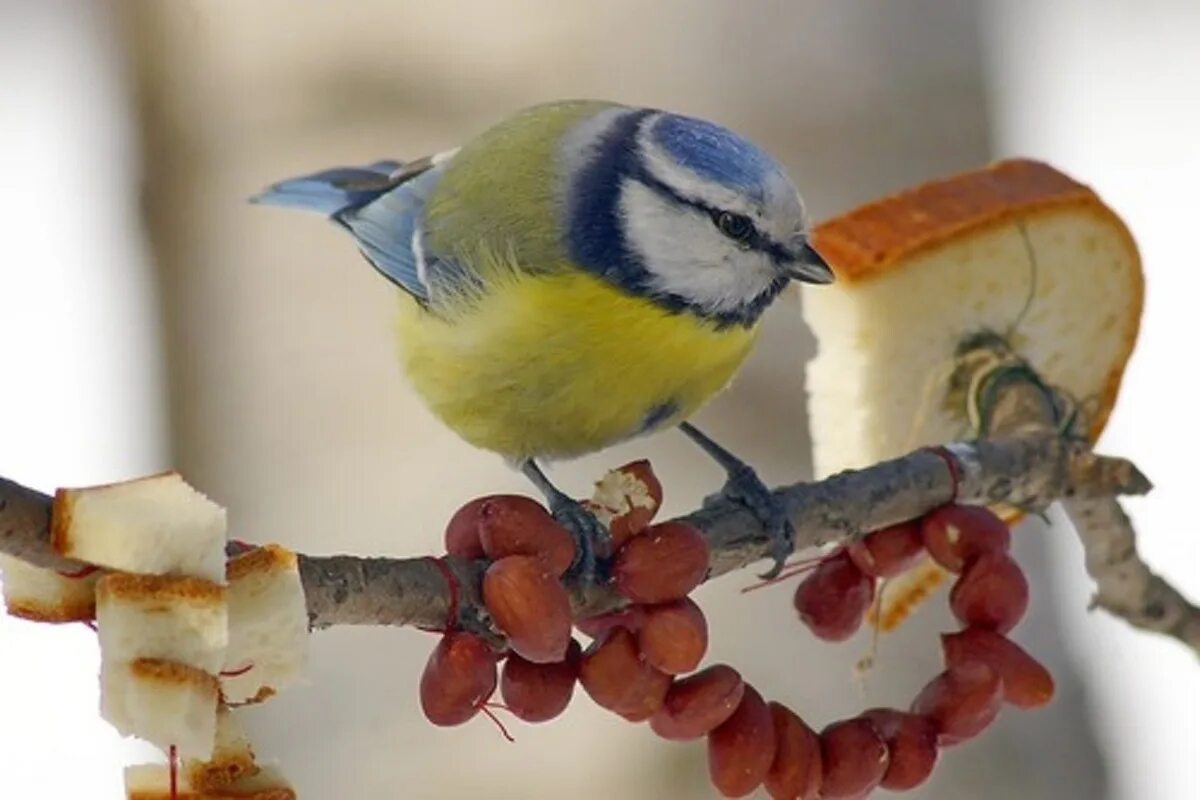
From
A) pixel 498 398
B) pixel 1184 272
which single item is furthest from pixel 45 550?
pixel 1184 272

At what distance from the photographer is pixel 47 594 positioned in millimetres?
500

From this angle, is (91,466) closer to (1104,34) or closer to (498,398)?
(498,398)

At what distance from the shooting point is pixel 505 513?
0.60 m

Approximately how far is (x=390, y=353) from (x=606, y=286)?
55cm

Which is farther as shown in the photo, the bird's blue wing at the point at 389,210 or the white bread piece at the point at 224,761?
the bird's blue wing at the point at 389,210

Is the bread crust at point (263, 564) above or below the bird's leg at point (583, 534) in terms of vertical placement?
above

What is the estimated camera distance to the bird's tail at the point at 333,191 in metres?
0.97

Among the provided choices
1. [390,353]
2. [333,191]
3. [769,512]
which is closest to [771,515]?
[769,512]

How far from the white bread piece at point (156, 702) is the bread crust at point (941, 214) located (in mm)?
411

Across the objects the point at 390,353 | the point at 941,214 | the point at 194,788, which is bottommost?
the point at 390,353

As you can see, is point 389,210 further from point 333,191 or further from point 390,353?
point 390,353

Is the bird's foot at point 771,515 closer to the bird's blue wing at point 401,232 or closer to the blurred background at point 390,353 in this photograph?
the bird's blue wing at point 401,232

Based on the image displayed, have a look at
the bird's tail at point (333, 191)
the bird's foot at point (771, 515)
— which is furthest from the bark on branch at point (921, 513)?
the bird's tail at point (333, 191)

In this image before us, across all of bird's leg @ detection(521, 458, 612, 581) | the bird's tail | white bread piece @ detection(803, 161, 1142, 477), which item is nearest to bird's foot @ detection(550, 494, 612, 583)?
bird's leg @ detection(521, 458, 612, 581)
